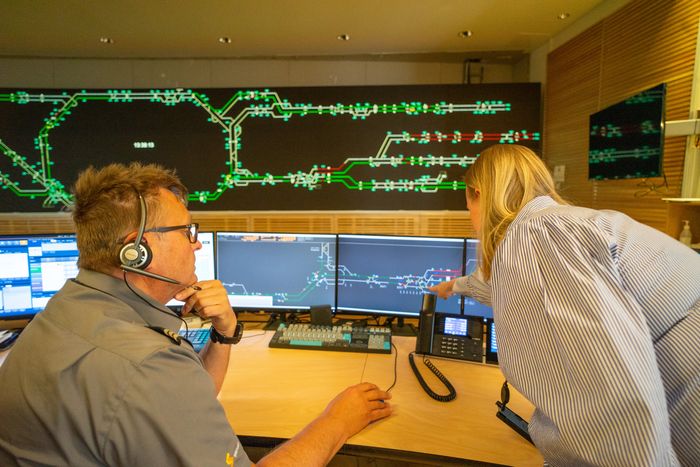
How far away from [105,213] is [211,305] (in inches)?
17.2

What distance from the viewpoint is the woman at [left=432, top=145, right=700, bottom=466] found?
590mm

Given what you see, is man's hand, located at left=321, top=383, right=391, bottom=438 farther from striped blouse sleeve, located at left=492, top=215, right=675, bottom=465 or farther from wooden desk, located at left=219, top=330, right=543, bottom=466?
striped blouse sleeve, located at left=492, top=215, right=675, bottom=465

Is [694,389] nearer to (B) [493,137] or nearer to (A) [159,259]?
(A) [159,259]

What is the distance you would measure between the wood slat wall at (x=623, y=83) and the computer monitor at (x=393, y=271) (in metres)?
1.07

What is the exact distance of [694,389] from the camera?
0.68 metres

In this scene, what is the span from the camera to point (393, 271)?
167 centimetres

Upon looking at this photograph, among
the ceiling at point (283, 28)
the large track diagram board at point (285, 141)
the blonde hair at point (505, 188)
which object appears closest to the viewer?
the blonde hair at point (505, 188)

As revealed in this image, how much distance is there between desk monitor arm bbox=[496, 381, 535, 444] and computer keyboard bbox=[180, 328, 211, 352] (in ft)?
3.64

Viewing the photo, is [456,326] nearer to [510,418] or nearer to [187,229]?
[510,418]

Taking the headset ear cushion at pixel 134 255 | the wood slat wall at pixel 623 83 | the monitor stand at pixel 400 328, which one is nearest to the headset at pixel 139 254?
the headset ear cushion at pixel 134 255

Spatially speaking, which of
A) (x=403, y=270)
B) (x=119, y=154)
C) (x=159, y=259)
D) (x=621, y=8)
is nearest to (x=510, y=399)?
(x=403, y=270)

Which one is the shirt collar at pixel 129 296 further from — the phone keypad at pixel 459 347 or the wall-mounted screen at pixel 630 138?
the wall-mounted screen at pixel 630 138

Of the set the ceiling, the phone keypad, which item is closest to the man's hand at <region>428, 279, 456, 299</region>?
the phone keypad

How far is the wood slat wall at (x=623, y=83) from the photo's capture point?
1.94 metres
